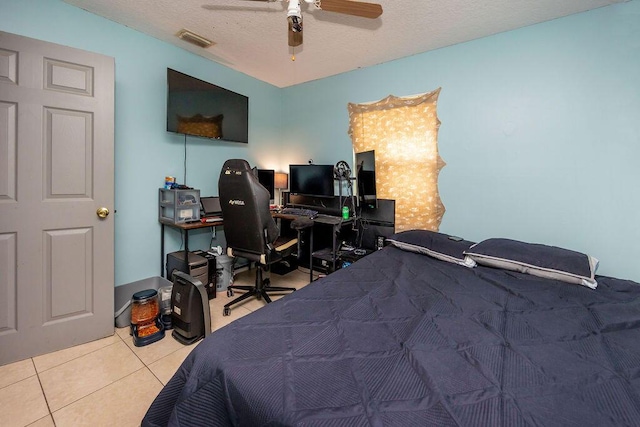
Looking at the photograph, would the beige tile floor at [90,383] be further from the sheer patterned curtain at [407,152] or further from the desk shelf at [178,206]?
the sheer patterned curtain at [407,152]

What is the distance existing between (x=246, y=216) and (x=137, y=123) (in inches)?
57.5

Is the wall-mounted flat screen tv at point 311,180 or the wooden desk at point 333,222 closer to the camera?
the wooden desk at point 333,222

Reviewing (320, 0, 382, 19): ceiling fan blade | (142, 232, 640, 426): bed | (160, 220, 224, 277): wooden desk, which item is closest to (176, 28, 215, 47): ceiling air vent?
(320, 0, 382, 19): ceiling fan blade

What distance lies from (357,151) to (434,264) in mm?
1757

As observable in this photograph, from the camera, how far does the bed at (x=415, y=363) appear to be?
74 centimetres

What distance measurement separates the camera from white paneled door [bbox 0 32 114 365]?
70.8 inches

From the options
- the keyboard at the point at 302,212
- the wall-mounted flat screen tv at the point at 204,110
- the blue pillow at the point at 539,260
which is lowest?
the blue pillow at the point at 539,260

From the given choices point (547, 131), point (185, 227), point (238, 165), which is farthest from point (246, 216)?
point (547, 131)

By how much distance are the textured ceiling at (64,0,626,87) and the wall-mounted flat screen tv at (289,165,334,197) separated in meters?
1.22

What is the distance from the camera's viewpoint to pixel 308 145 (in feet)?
12.7

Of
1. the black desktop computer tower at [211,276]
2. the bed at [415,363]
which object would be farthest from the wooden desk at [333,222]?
the bed at [415,363]

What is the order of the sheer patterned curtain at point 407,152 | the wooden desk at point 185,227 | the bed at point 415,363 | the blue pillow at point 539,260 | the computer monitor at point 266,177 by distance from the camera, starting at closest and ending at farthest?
the bed at point 415,363
the blue pillow at point 539,260
the wooden desk at point 185,227
the sheer patterned curtain at point 407,152
the computer monitor at point 266,177

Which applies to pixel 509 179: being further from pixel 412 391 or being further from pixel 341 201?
pixel 412 391

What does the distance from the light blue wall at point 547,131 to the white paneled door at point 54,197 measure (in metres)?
2.84
